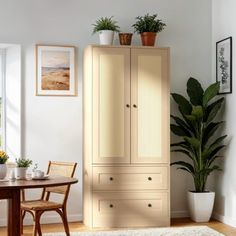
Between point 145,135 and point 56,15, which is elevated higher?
point 56,15

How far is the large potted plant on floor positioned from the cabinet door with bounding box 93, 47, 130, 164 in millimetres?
706

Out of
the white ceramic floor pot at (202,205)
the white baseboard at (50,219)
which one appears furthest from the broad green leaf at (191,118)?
the white baseboard at (50,219)

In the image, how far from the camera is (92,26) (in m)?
5.96

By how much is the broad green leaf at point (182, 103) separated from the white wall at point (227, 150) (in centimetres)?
45

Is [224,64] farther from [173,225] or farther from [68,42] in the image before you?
[173,225]

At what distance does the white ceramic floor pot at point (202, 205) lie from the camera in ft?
19.2

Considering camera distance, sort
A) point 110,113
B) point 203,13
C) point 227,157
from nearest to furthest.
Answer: point 110,113 → point 227,157 → point 203,13

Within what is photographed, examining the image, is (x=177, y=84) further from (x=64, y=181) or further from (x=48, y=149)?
(x=64, y=181)

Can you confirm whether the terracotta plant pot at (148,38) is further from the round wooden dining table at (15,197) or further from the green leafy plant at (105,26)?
the round wooden dining table at (15,197)

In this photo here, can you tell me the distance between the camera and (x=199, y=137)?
→ 591 cm

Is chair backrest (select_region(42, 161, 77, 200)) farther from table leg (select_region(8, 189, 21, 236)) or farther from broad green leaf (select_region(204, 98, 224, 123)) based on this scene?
broad green leaf (select_region(204, 98, 224, 123))

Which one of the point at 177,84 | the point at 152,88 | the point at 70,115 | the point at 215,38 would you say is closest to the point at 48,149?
the point at 70,115

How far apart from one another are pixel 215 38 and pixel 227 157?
1489mm

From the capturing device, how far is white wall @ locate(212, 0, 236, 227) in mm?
5758
